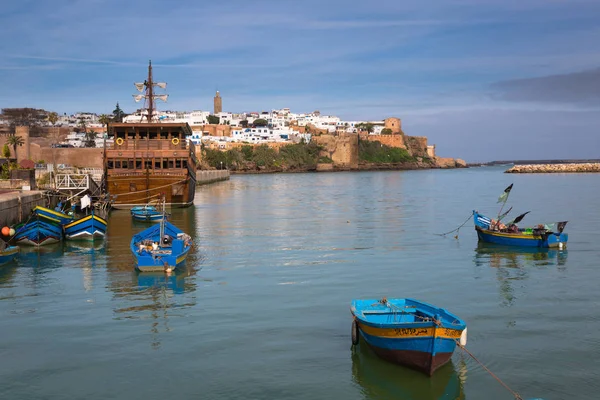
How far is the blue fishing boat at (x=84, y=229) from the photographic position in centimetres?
2981

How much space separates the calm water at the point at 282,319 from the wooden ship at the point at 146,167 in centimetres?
1670

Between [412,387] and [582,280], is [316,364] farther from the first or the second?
[582,280]

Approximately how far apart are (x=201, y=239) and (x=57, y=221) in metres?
6.91

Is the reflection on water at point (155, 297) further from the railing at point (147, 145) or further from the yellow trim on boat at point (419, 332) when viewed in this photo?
the railing at point (147, 145)

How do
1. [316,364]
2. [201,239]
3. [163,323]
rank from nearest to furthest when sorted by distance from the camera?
[316,364]
[163,323]
[201,239]

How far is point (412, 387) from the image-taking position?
11.4 m

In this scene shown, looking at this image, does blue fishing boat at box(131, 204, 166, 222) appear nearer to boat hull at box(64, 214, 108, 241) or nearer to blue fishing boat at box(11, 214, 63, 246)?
boat hull at box(64, 214, 108, 241)

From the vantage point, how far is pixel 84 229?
2981 centimetres

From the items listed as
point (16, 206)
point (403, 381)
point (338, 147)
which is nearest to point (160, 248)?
point (16, 206)

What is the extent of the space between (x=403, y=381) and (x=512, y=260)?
48.6ft

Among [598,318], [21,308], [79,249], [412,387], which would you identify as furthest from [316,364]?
[79,249]

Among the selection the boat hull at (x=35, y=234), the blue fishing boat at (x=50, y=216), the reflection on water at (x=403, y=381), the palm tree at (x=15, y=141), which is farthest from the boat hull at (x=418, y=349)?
the palm tree at (x=15, y=141)

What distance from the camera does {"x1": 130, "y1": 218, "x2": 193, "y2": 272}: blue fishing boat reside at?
21.6 metres

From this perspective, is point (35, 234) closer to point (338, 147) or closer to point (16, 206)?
point (16, 206)
